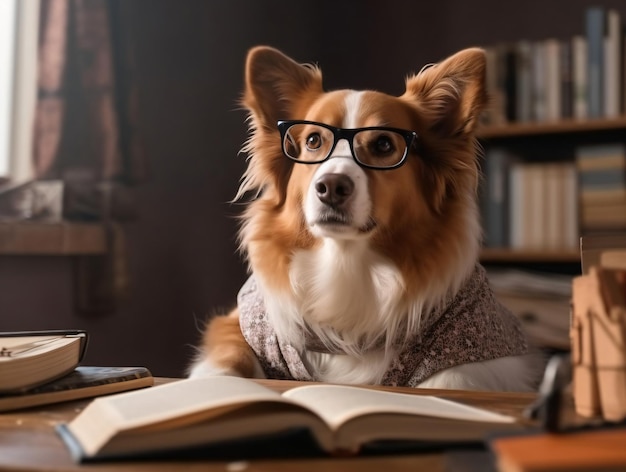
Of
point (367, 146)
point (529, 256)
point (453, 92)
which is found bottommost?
point (529, 256)

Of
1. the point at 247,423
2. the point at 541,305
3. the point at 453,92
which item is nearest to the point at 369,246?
the point at 453,92

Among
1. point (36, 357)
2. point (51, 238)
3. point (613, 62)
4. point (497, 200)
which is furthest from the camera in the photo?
point (497, 200)

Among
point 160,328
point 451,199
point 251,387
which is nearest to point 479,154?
point 451,199

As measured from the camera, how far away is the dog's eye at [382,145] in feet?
4.45

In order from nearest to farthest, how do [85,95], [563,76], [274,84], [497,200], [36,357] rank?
1. [36,357]
2. [274,84]
3. [85,95]
4. [563,76]
5. [497,200]

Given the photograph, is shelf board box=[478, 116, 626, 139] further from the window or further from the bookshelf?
the window

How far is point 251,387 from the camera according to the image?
83cm

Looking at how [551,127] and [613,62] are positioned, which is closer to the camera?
[613,62]

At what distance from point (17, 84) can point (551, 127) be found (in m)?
1.80

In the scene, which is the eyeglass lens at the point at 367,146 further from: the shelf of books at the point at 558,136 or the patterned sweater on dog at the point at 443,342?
the shelf of books at the point at 558,136

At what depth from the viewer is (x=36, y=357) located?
3.13ft

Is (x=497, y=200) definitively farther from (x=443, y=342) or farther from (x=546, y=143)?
(x=443, y=342)

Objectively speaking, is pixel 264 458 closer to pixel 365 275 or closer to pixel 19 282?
pixel 365 275

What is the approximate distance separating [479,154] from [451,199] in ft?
0.36
